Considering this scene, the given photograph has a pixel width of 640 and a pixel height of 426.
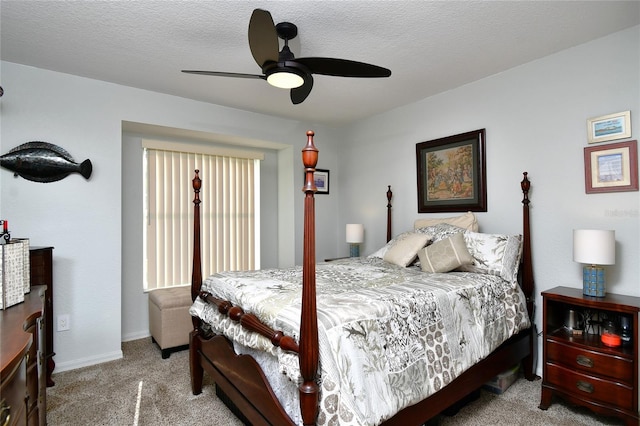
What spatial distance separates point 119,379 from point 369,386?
227cm

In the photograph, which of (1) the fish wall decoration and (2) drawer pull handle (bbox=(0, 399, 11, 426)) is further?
(1) the fish wall decoration

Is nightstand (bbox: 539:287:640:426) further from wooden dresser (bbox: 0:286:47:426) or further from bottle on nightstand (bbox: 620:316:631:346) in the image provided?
wooden dresser (bbox: 0:286:47:426)

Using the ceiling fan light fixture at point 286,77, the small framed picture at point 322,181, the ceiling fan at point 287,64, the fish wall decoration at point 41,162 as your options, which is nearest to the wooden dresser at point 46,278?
the fish wall decoration at point 41,162

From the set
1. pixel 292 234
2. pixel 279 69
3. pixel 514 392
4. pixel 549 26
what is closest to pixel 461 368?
pixel 514 392

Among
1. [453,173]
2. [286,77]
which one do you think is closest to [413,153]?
[453,173]

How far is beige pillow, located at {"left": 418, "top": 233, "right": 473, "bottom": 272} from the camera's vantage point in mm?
2483

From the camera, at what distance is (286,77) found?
2.03 m

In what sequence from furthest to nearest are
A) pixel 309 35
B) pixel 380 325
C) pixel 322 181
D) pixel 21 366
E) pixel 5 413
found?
pixel 322 181, pixel 309 35, pixel 380 325, pixel 21 366, pixel 5 413

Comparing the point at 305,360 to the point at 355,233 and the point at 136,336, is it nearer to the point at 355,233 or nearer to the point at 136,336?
the point at 355,233

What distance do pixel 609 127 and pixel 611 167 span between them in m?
0.28

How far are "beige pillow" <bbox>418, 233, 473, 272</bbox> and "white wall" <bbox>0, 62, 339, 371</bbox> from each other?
109 inches

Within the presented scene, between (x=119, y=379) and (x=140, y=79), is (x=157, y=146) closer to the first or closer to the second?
(x=140, y=79)

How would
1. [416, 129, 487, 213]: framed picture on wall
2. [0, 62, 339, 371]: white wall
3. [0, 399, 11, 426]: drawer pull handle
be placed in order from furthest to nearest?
[416, 129, 487, 213]: framed picture on wall
[0, 62, 339, 371]: white wall
[0, 399, 11, 426]: drawer pull handle

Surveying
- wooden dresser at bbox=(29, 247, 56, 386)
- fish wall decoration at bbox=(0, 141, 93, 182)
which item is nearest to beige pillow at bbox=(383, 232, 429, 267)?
wooden dresser at bbox=(29, 247, 56, 386)
